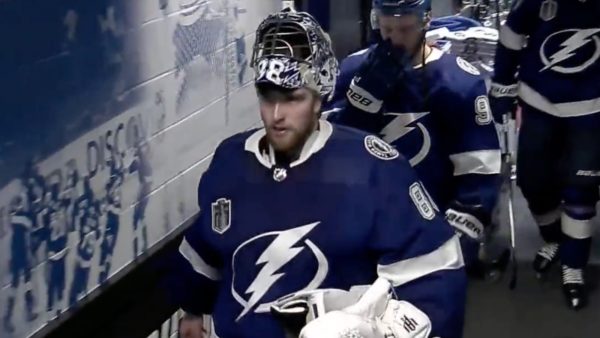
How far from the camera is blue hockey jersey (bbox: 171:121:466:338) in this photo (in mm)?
1944

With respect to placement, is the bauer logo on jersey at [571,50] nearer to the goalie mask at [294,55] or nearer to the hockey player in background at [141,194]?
the hockey player in background at [141,194]

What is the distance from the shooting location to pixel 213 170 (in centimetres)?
211

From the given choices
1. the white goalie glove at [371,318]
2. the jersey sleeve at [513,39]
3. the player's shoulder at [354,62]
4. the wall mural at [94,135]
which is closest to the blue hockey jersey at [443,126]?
the player's shoulder at [354,62]

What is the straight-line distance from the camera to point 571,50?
3.93 metres

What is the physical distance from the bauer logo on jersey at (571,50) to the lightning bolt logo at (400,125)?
1.14 meters

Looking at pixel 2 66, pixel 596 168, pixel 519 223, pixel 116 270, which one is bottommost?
pixel 519 223

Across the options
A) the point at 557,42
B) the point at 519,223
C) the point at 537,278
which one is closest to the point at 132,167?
the point at 557,42

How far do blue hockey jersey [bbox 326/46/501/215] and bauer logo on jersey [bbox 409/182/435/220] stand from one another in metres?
1.01

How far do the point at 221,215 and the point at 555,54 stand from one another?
7.46ft

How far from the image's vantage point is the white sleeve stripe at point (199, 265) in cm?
218

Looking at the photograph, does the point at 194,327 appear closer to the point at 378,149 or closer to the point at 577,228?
the point at 378,149

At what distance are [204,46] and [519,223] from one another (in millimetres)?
2406

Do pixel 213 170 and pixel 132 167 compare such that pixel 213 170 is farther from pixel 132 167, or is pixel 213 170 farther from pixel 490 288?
pixel 490 288

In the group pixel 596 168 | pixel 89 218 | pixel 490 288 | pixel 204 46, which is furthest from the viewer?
pixel 490 288
